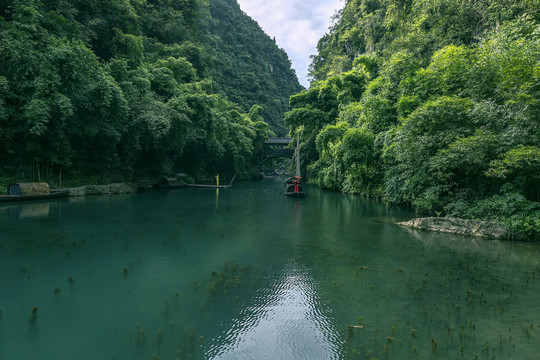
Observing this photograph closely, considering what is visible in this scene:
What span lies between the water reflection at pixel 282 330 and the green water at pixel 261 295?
0.07 feet

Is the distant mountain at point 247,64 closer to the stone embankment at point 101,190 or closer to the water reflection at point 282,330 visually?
the stone embankment at point 101,190

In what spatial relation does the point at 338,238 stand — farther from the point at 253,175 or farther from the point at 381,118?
the point at 253,175

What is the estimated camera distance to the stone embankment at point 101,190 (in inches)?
757

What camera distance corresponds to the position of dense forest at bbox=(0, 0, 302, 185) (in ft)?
53.4

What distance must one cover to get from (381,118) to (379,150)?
1956 millimetres

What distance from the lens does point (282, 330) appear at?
443 centimetres

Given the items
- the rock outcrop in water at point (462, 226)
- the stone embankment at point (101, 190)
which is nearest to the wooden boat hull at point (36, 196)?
the stone embankment at point (101, 190)

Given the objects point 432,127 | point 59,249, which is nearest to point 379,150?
point 432,127

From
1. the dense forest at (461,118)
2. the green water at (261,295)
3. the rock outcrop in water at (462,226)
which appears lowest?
the green water at (261,295)

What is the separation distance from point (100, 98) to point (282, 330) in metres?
19.9

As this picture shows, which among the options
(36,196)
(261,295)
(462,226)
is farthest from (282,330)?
(36,196)

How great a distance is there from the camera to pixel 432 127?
11.7 metres

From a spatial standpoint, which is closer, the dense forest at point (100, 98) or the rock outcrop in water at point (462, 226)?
the rock outcrop in water at point (462, 226)

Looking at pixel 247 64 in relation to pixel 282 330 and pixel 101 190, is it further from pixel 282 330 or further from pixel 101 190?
pixel 282 330
